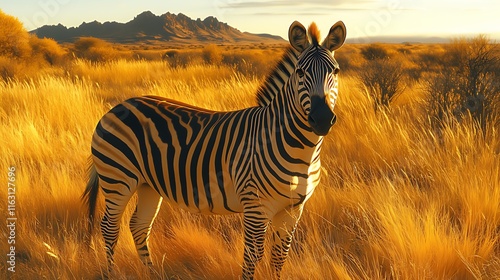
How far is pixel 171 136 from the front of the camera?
298 cm

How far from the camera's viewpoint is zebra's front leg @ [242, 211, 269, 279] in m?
2.58

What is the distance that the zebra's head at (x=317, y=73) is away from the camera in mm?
2174

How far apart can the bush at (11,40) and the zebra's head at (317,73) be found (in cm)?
1641

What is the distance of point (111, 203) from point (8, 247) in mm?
1165

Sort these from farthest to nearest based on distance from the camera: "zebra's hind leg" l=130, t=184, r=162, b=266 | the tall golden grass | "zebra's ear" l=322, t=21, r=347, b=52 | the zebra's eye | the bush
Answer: the bush
"zebra's hind leg" l=130, t=184, r=162, b=266
the tall golden grass
"zebra's ear" l=322, t=21, r=347, b=52
the zebra's eye

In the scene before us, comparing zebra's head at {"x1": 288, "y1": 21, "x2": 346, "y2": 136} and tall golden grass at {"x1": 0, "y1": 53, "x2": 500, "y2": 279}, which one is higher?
zebra's head at {"x1": 288, "y1": 21, "x2": 346, "y2": 136}

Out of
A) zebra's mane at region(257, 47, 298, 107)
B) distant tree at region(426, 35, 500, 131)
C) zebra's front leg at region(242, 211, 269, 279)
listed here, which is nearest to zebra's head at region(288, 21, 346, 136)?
zebra's mane at region(257, 47, 298, 107)

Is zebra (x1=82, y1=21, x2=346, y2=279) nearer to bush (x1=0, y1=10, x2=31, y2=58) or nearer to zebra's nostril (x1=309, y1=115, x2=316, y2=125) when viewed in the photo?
zebra's nostril (x1=309, y1=115, x2=316, y2=125)

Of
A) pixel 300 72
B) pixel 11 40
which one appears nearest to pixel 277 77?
pixel 300 72

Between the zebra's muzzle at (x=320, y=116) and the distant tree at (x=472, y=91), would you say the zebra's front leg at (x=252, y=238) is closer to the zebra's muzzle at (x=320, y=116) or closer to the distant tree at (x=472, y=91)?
the zebra's muzzle at (x=320, y=116)

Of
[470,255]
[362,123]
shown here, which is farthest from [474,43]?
[470,255]

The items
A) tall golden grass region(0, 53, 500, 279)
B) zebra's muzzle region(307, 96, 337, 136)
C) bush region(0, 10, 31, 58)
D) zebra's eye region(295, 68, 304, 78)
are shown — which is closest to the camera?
zebra's muzzle region(307, 96, 337, 136)

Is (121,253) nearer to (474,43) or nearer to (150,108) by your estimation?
(150,108)

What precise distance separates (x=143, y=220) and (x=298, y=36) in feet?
5.80
